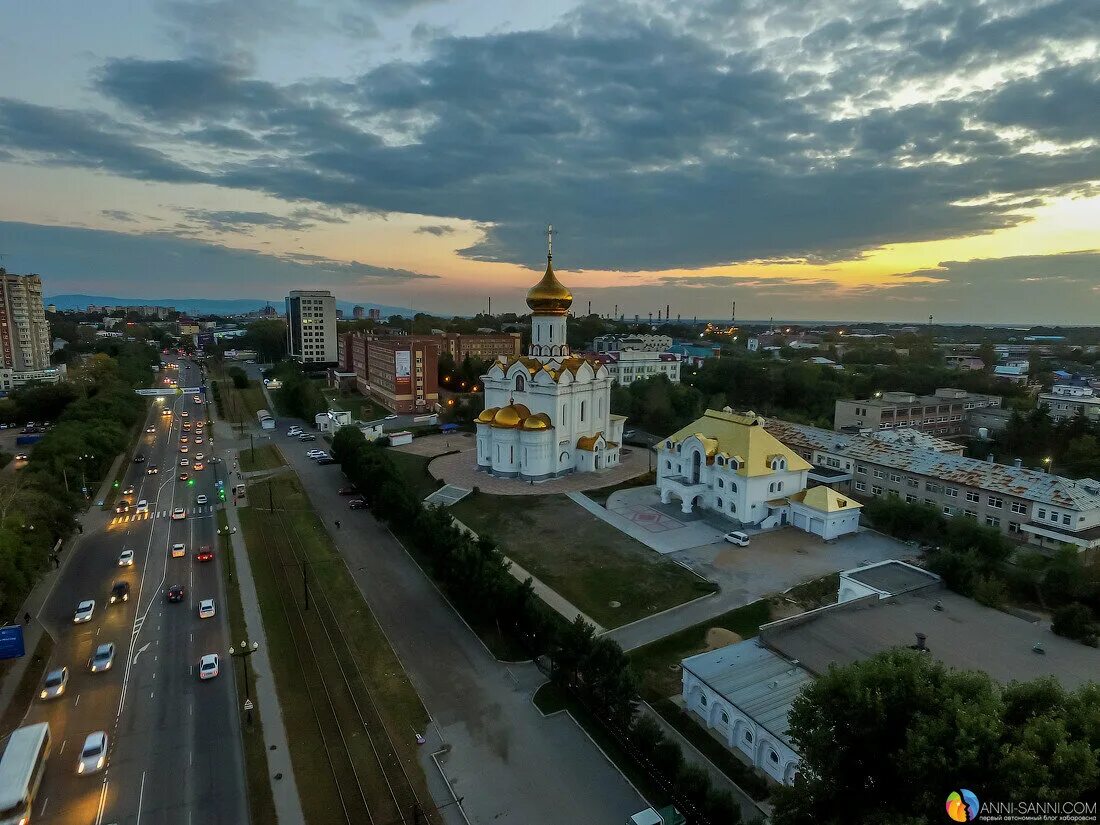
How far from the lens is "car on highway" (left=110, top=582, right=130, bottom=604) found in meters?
26.5

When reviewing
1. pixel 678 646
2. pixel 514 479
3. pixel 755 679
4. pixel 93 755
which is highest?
pixel 755 679

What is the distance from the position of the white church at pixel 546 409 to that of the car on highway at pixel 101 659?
89.1ft

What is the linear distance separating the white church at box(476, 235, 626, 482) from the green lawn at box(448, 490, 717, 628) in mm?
5090

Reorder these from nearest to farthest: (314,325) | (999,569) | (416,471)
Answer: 1. (999,569)
2. (416,471)
3. (314,325)

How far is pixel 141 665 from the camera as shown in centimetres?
2181

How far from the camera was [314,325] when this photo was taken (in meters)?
111

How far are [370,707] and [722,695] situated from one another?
1124cm

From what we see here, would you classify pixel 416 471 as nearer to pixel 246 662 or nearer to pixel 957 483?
pixel 246 662

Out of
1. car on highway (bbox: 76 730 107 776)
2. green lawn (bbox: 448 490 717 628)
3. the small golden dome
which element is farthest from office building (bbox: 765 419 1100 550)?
car on highway (bbox: 76 730 107 776)

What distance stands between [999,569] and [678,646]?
1529 cm

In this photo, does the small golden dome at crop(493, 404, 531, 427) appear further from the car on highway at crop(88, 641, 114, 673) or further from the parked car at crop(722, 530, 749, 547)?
the car on highway at crop(88, 641, 114, 673)

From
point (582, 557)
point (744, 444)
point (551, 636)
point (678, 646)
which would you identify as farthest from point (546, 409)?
point (551, 636)

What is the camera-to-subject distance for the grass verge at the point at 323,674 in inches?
661

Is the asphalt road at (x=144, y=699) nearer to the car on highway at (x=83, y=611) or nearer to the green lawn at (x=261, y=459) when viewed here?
the car on highway at (x=83, y=611)
